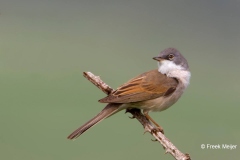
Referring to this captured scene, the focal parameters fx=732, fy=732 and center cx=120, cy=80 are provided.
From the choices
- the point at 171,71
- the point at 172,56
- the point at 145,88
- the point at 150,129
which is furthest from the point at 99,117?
the point at 172,56

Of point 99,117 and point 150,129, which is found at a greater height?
point 99,117

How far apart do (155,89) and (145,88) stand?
14 cm

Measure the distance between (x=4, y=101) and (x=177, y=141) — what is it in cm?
596

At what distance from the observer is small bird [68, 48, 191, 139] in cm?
955

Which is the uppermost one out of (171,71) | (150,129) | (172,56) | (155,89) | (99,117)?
(172,56)

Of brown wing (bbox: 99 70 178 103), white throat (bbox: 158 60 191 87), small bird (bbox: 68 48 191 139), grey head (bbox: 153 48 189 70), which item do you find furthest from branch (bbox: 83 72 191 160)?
grey head (bbox: 153 48 189 70)

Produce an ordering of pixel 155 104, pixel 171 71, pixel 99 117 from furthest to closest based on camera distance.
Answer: pixel 171 71 < pixel 155 104 < pixel 99 117

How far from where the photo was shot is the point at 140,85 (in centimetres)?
993

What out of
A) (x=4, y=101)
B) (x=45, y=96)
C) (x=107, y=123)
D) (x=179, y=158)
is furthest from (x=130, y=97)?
(x=45, y=96)

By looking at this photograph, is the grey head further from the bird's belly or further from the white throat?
the bird's belly

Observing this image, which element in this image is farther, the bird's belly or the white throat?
the white throat

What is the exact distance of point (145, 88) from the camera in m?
9.93

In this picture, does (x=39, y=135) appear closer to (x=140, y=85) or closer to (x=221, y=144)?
(x=221, y=144)

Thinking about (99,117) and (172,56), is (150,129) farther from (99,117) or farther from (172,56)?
(172,56)
